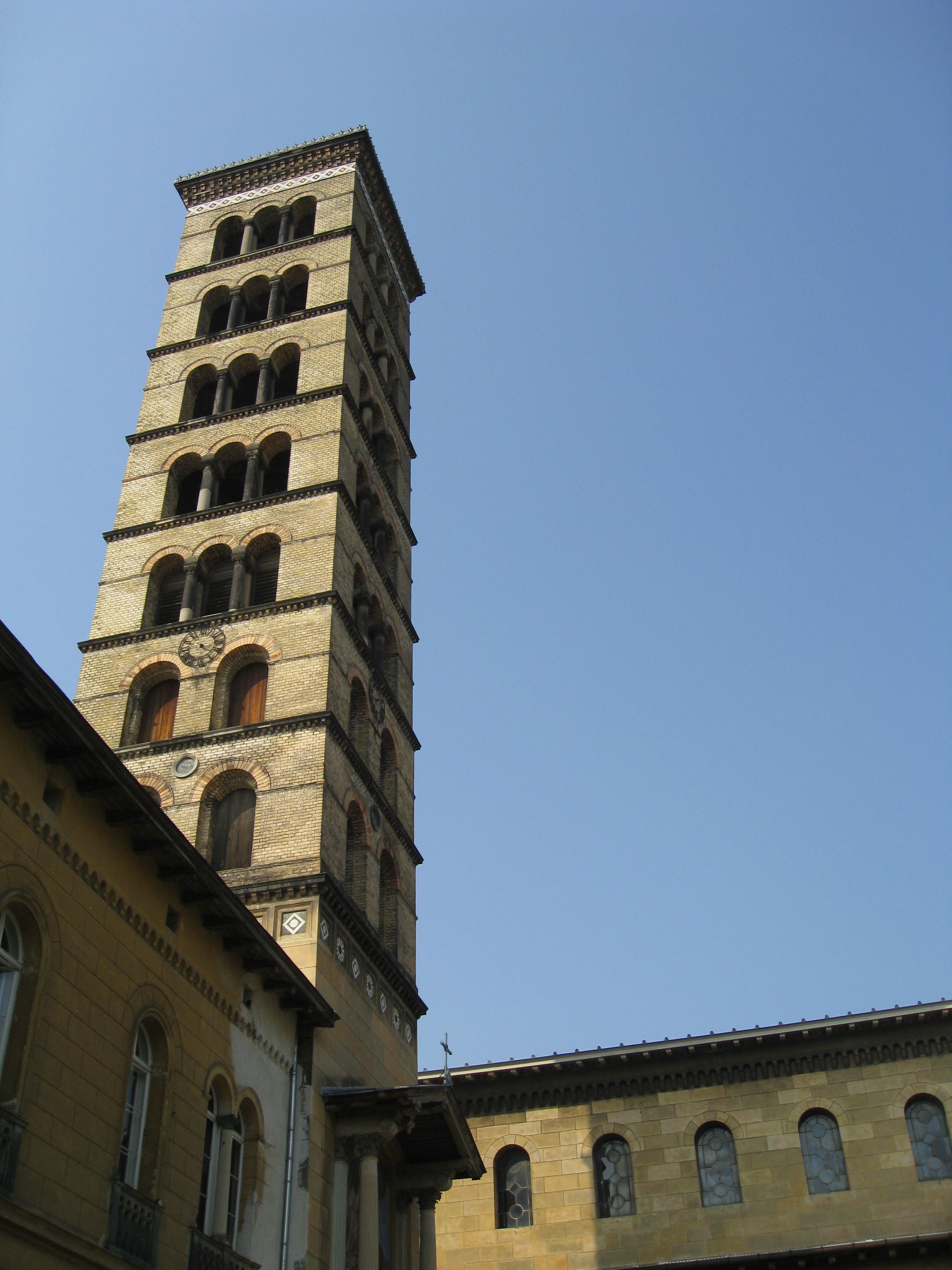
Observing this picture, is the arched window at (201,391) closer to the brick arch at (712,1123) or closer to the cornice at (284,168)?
the cornice at (284,168)

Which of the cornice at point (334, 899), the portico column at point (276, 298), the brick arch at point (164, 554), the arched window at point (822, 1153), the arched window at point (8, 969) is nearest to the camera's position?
the arched window at point (8, 969)

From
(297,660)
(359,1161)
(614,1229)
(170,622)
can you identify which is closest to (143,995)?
(359,1161)

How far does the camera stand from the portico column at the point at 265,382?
3156 cm

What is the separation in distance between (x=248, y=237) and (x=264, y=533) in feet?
Result: 41.4

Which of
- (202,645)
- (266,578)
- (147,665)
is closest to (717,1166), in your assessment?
(202,645)

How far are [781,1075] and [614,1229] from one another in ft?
15.9

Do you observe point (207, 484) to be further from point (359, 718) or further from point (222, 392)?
point (359, 718)

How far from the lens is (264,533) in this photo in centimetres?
2820

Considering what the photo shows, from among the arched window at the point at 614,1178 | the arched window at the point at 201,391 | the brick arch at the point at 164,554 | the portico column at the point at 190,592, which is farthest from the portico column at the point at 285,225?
the arched window at the point at 614,1178

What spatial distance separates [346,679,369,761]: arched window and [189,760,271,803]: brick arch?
2.88m

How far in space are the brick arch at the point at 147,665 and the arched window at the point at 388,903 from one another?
5558 millimetres

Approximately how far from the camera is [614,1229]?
28.3 meters

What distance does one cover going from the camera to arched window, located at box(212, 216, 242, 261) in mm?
37594

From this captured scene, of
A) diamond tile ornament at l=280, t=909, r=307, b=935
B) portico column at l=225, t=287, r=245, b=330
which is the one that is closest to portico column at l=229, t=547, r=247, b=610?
diamond tile ornament at l=280, t=909, r=307, b=935
